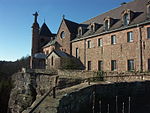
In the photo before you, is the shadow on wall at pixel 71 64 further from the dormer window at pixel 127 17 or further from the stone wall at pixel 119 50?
the dormer window at pixel 127 17

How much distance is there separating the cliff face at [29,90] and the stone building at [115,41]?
4574 mm

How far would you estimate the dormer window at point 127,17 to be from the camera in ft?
73.9

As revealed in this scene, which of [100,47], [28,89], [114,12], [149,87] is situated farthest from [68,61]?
[149,87]

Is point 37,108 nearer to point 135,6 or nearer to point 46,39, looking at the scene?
point 135,6

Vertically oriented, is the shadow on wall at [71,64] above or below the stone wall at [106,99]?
above

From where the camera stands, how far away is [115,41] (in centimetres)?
2428

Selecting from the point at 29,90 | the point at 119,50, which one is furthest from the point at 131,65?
the point at 29,90

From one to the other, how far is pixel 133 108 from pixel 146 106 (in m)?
0.86

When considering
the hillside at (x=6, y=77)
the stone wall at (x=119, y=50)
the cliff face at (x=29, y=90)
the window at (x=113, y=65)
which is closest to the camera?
the stone wall at (x=119, y=50)

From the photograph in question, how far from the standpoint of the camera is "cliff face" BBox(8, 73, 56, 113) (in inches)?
906

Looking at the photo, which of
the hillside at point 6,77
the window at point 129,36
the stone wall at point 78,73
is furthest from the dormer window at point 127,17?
the hillside at point 6,77

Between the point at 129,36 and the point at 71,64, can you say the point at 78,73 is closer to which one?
the point at 71,64

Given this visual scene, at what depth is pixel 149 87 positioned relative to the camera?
42.8 feet


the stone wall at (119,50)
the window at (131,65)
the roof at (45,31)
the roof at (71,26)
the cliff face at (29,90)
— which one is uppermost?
the roof at (45,31)
